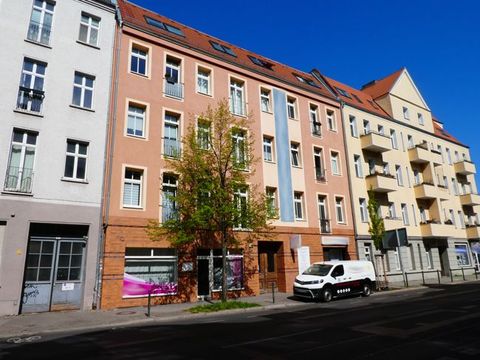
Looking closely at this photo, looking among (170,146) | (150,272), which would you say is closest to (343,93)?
(170,146)

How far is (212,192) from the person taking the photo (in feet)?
53.6

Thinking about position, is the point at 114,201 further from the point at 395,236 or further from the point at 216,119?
the point at 395,236

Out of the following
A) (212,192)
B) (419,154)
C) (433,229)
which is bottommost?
(433,229)

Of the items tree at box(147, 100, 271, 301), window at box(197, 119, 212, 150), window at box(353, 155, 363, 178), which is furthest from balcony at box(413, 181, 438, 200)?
window at box(197, 119, 212, 150)

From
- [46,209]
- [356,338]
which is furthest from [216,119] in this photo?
[356,338]

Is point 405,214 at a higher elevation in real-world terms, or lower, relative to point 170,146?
lower

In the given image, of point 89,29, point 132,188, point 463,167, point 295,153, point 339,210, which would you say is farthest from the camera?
point 463,167

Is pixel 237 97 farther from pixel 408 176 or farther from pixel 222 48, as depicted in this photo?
pixel 408 176

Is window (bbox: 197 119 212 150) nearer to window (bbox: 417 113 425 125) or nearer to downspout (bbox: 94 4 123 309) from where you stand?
downspout (bbox: 94 4 123 309)

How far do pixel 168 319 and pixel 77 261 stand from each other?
17.2 ft

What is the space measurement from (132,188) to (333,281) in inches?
421

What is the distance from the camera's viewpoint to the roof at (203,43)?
20461 millimetres

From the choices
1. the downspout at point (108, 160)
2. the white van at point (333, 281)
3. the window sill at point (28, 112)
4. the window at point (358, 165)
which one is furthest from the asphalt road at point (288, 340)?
the window at point (358, 165)

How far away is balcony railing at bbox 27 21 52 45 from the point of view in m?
16.4
